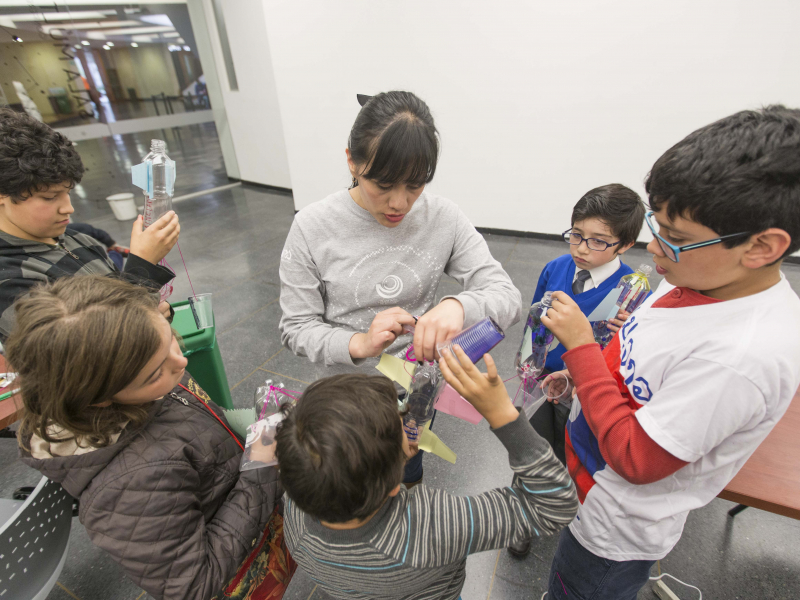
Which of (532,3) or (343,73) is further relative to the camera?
(343,73)

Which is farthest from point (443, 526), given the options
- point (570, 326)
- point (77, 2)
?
point (77, 2)

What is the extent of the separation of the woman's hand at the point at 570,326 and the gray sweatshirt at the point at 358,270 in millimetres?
151

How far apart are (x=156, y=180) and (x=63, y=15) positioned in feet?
19.7

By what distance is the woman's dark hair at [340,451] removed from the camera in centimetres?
62

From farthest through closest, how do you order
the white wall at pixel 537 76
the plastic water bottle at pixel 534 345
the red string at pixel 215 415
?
the white wall at pixel 537 76, the plastic water bottle at pixel 534 345, the red string at pixel 215 415

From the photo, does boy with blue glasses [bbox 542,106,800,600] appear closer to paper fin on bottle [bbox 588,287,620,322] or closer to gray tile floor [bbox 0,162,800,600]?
paper fin on bottle [bbox 588,287,620,322]

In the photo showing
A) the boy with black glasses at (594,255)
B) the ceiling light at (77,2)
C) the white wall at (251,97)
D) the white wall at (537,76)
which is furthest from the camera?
the white wall at (251,97)

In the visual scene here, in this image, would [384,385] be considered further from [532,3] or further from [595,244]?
[532,3]

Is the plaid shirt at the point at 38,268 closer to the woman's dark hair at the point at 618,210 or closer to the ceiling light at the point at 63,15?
the woman's dark hair at the point at 618,210

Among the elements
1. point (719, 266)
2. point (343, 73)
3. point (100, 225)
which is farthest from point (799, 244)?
point (100, 225)

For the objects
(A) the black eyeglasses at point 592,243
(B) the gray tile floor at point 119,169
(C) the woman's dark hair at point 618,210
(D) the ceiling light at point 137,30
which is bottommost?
(B) the gray tile floor at point 119,169

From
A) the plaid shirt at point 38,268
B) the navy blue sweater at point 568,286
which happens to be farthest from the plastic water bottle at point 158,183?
the navy blue sweater at point 568,286

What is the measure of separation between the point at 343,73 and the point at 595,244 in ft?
13.2

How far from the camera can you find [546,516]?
698mm
